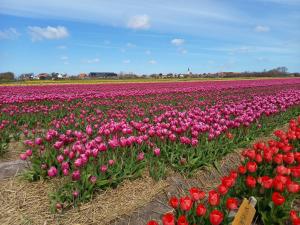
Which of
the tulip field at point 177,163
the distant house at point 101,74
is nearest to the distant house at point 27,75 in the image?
the distant house at point 101,74

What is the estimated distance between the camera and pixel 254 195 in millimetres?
3936

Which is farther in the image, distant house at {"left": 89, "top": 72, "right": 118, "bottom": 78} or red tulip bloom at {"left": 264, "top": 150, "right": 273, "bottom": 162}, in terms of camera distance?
distant house at {"left": 89, "top": 72, "right": 118, "bottom": 78}

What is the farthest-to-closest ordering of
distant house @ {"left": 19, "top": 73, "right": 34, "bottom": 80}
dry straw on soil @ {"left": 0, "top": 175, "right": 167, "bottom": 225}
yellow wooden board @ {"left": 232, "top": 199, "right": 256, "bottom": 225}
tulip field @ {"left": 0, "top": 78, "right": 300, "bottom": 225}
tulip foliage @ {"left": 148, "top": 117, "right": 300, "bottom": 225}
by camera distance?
distant house @ {"left": 19, "top": 73, "right": 34, "bottom": 80} → dry straw on soil @ {"left": 0, "top": 175, "right": 167, "bottom": 225} → tulip field @ {"left": 0, "top": 78, "right": 300, "bottom": 225} → tulip foliage @ {"left": 148, "top": 117, "right": 300, "bottom": 225} → yellow wooden board @ {"left": 232, "top": 199, "right": 256, "bottom": 225}

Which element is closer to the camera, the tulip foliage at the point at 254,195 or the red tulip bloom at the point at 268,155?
the tulip foliage at the point at 254,195

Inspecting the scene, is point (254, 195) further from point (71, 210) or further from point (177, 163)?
point (71, 210)

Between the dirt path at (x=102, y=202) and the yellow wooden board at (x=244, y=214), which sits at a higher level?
the yellow wooden board at (x=244, y=214)

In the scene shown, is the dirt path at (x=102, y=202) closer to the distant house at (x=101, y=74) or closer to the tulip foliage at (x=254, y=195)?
the tulip foliage at (x=254, y=195)

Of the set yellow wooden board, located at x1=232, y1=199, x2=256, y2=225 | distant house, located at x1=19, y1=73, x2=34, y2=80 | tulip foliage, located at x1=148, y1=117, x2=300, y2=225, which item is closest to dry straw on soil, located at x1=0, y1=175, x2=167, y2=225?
tulip foliage, located at x1=148, y1=117, x2=300, y2=225

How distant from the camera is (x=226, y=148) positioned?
20.4ft

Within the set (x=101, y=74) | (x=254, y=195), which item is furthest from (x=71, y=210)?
(x=101, y=74)

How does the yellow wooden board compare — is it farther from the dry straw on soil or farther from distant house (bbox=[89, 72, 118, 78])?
distant house (bbox=[89, 72, 118, 78])

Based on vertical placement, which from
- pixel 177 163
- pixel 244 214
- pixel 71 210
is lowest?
pixel 71 210

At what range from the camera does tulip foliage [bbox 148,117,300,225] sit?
3.01 meters

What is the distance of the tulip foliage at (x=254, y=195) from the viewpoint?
3.01 m
